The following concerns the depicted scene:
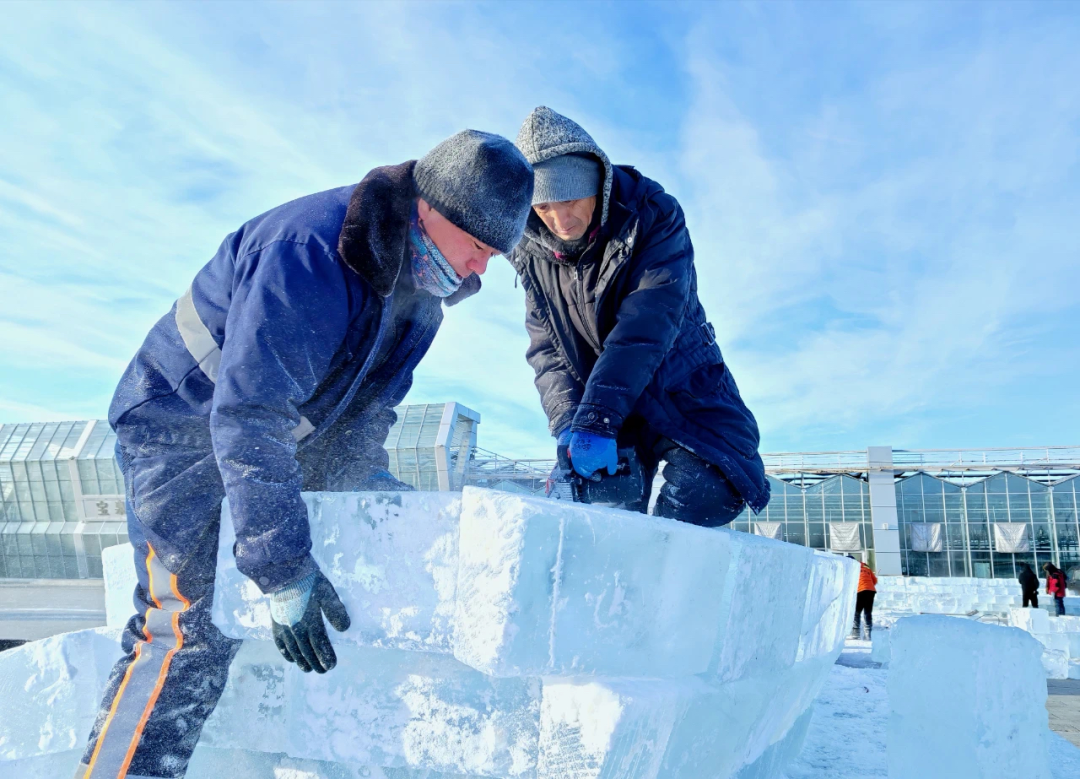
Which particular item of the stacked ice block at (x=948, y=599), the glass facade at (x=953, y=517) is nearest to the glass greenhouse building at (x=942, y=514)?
the glass facade at (x=953, y=517)

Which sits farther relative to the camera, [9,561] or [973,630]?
[9,561]

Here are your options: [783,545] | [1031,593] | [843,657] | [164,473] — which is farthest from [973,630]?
[1031,593]

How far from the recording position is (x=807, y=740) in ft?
7.63

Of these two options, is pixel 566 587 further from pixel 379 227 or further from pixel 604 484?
pixel 604 484

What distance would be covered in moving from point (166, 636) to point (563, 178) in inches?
56.0

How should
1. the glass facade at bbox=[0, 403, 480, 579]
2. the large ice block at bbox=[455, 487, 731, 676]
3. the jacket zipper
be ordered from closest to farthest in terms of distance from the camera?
the large ice block at bbox=[455, 487, 731, 676] < the jacket zipper < the glass facade at bbox=[0, 403, 480, 579]

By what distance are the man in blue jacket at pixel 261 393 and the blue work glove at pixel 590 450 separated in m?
0.53

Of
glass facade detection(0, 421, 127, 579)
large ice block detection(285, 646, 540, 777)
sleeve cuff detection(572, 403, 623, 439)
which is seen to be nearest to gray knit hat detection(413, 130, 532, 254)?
sleeve cuff detection(572, 403, 623, 439)

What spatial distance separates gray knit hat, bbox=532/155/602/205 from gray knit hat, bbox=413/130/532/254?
0.46m

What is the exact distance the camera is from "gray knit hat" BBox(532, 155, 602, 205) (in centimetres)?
197

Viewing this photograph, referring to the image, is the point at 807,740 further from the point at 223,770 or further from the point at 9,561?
the point at 9,561

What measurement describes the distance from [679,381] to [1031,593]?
40.9 ft

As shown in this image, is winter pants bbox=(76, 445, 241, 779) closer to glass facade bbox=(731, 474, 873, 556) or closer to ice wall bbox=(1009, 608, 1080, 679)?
ice wall bbox=(1009, 608, 1080, 679)

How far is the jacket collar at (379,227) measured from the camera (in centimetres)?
137
